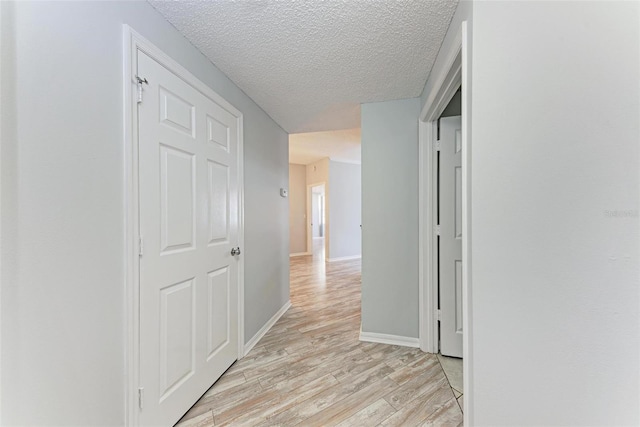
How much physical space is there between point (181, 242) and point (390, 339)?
6.50ft

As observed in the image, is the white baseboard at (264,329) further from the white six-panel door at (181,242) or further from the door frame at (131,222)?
the door frame at (131,222)

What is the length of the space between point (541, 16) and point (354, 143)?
402cm

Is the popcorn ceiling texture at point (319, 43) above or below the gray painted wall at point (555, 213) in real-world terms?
above

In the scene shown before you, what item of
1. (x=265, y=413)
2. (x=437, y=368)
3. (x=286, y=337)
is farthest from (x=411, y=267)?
(x=265, y=413)

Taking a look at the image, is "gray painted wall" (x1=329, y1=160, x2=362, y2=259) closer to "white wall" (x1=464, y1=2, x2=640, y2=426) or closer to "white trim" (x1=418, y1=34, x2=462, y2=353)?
"white trim" (x1=418, y1=34, x2=462, y2=353)

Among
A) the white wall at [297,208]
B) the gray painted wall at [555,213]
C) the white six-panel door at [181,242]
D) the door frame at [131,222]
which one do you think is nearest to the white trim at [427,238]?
the gray painted wall at [555,213]

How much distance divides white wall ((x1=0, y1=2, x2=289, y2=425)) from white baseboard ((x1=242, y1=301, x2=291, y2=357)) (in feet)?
3.71

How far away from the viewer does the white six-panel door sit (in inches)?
50.0

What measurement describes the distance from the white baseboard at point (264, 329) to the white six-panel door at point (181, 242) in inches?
10.9

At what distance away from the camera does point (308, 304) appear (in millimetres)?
3383

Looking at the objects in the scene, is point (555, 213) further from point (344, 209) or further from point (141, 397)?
point (344, 209)

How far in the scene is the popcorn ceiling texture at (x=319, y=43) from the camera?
129 centimetres

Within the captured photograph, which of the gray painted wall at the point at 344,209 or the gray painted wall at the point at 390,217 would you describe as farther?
the gray painted wall at the point at 344,209

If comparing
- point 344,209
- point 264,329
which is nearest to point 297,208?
point 344,209
